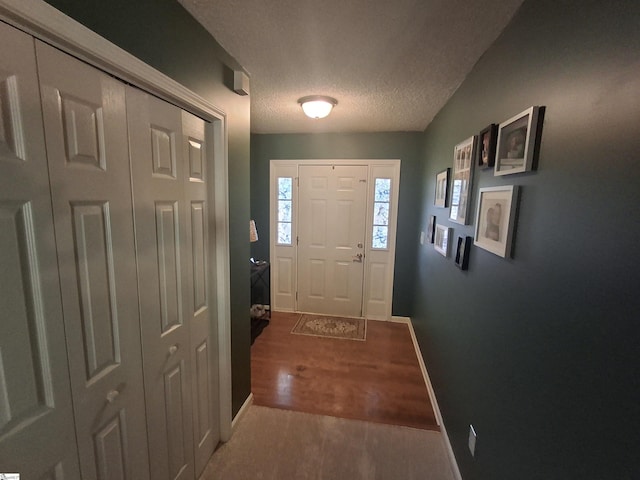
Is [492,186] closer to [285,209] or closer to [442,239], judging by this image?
[442,239]

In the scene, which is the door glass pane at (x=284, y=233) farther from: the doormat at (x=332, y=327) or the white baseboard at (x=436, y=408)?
the white baseboard at (x=436, y=408)

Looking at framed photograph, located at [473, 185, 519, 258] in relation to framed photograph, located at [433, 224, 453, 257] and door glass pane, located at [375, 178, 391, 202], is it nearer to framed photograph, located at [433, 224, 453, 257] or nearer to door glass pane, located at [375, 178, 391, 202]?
framed photograph, located at [433, 224, 453, 257]

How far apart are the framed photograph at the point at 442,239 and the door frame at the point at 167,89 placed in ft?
5.08

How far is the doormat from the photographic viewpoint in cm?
336

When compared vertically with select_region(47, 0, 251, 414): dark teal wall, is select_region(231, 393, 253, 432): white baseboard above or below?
below

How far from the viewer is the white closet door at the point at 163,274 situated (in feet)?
3.59

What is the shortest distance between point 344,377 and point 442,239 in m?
1.47

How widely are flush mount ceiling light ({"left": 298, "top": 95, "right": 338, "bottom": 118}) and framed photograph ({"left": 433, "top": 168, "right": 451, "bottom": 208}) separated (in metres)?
1.09

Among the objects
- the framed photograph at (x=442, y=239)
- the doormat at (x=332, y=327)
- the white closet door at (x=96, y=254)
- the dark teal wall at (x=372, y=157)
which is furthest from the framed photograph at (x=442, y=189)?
the white closet door at (x=96, y=254)

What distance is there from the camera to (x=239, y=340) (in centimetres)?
194

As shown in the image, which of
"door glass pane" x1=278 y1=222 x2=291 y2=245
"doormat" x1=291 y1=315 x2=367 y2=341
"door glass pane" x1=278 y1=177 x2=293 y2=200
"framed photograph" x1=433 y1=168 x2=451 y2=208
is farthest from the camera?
"door glass pane" x1=278 y1=222 x2=291 y2=245

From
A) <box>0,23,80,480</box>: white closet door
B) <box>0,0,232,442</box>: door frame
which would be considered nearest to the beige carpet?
<box>0,0,232,442</box>: door frame

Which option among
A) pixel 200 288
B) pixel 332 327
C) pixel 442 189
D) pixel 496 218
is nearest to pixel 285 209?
pixel 332 327

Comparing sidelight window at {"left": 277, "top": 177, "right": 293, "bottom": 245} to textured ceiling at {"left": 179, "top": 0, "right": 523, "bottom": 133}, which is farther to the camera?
sidelight window at {"left": 277, "top": 177, "right": 293, "bottom": 245}
